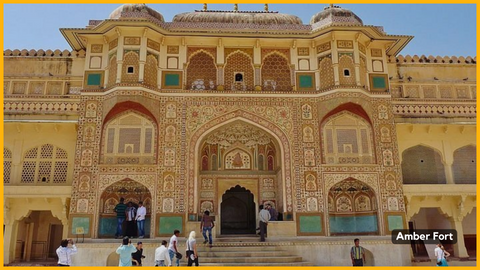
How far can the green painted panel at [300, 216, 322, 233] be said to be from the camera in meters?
13.8

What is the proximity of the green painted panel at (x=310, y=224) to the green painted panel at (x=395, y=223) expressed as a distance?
7.06 feet

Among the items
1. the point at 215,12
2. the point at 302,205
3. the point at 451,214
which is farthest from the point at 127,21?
the point at 451,214

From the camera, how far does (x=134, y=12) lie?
1491 cm

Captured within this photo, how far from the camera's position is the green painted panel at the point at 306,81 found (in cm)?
1526

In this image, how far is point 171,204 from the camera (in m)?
13.7

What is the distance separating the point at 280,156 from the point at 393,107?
177 inches

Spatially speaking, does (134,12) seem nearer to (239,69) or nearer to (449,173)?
(239,69)

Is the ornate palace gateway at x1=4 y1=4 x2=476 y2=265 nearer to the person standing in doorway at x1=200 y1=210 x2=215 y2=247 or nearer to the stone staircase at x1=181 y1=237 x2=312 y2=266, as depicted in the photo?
the stone staircase at x1=181 y1=237 x2=312 y2=266

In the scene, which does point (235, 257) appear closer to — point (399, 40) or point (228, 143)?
point (228, 143)

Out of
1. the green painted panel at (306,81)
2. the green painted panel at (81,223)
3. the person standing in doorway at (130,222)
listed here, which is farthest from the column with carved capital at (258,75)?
the green painted panel at (81,223)

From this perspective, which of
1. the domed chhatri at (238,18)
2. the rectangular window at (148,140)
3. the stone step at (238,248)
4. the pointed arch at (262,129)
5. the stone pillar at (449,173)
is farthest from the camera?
the domed chhatri at (238,18)

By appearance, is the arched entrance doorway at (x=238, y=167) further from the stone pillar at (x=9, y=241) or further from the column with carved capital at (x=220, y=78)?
the stone pillar at (x=9, y=241)

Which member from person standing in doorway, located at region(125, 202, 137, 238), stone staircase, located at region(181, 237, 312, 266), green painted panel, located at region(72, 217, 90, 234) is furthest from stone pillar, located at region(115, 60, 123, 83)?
stone staircase, located at region(181, 237, 312, 266)

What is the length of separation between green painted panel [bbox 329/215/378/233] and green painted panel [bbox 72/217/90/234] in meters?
7.47
